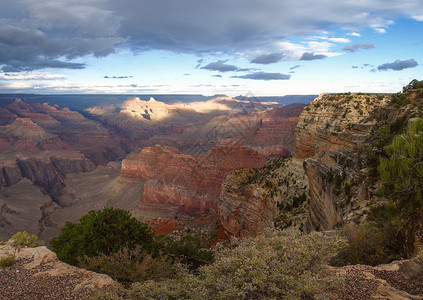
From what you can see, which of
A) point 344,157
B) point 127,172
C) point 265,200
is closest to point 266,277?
point 344,157

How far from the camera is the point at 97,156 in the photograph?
143 m

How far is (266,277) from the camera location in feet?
15.8

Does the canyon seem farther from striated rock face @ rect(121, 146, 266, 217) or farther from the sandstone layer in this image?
the sandstone layer

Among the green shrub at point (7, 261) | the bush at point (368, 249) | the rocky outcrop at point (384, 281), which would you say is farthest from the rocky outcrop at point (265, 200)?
the green shrub at point (7, 261)

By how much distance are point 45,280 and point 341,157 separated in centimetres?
1380

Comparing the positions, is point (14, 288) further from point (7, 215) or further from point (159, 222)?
point (7, 215)

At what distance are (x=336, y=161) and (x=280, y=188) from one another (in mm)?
8582

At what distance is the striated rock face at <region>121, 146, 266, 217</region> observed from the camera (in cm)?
5945

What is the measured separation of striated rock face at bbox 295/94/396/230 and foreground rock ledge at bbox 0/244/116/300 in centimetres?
897

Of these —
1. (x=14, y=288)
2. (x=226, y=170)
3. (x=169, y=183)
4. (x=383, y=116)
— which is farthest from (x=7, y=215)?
(x=383, y=116)

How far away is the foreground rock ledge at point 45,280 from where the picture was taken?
701 centimetres

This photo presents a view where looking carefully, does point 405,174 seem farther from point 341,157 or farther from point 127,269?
point 127,269

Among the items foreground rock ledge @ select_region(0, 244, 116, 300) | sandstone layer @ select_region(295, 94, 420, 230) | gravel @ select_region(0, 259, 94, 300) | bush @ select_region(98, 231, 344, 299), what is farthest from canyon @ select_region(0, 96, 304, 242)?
bush @ select_region(98, 231, 344, 299)

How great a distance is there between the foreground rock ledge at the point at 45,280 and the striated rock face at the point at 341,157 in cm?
897
